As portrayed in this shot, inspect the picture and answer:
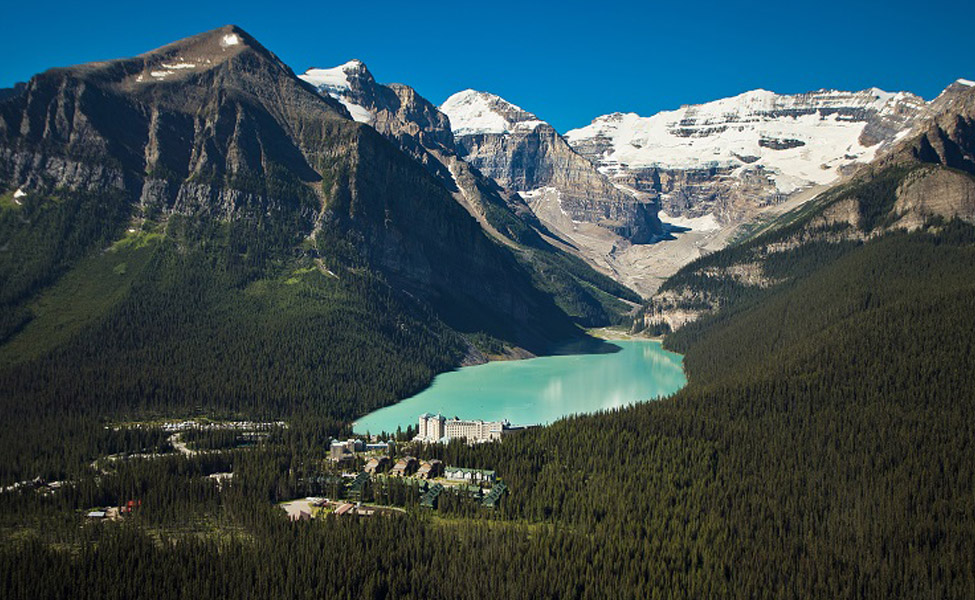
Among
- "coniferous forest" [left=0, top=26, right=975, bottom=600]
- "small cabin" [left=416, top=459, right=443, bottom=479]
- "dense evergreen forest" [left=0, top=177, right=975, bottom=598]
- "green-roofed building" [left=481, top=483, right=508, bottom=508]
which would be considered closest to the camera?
"dense evergreen forest" [left=0, top=177, right=975, bottom=598]

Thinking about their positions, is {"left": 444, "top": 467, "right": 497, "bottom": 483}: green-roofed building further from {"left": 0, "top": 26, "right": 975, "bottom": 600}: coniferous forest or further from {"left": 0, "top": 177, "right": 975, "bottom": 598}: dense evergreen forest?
{"left": 0, "top": 26, "right": 975, "bottom": 600}: coniferous forest

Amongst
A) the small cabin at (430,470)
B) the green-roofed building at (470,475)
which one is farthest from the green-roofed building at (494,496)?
the small cabin at (430,470)

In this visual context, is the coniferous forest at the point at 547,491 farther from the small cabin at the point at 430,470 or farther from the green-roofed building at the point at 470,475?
the small cabin at the point at 430,470

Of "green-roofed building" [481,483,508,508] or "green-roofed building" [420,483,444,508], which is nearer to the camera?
"green-roofed building" [481,483,508,508]

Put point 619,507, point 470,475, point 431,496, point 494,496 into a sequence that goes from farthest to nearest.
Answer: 1. point 470,475
2. point 431,496
3. point 494,496
4. point 619,507

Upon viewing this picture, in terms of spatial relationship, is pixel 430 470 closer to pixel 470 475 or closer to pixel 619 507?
pixel 470 475

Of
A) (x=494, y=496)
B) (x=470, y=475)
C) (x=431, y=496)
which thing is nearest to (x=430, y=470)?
(x=470, y=475)

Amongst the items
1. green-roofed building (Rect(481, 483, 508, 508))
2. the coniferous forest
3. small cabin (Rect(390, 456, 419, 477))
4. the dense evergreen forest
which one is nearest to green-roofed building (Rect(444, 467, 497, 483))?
the dense evergreen forest

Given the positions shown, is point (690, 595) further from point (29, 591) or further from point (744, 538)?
point (29, 591)
